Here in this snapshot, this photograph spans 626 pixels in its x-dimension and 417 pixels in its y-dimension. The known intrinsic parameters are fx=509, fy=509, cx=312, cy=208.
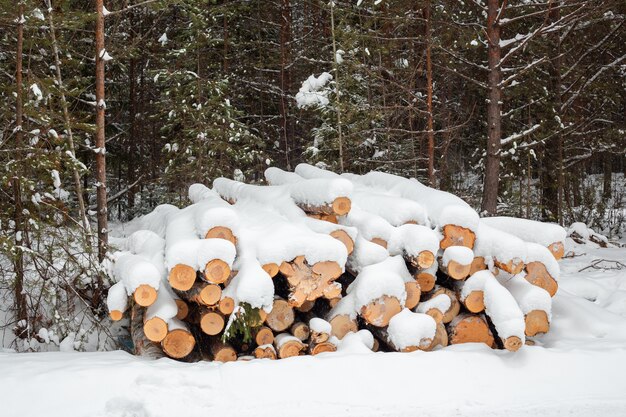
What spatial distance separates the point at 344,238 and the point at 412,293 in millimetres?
908

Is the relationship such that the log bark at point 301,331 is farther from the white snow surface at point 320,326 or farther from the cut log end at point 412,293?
the cut log end at point 412,293

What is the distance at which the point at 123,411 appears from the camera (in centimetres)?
384

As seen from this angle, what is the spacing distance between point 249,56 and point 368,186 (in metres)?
11.2

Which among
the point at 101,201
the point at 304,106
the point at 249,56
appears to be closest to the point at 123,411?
the point at 101,201

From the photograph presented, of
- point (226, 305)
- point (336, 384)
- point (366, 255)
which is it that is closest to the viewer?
point (336, 384)

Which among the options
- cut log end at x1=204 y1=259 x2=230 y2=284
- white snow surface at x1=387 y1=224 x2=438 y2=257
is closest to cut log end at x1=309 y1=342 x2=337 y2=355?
cut log end at x1=204 y1=259 x2=230 y2=284

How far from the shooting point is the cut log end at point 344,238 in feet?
17.8

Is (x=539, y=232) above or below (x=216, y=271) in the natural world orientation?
above

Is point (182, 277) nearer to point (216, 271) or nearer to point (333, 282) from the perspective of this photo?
point (216, 271)

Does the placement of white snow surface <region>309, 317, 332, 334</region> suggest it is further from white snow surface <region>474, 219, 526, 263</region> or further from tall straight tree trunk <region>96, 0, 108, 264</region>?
tall straight tree trunk <region>96, 0, 108, 264</region>

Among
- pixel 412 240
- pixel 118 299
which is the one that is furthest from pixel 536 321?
pixel 118 299

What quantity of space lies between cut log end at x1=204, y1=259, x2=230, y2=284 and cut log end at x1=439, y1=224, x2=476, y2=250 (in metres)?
2.33

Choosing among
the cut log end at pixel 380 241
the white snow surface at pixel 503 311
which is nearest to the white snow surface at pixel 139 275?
the cut log end at pixel 380 241

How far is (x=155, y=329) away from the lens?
4719 millimetres
